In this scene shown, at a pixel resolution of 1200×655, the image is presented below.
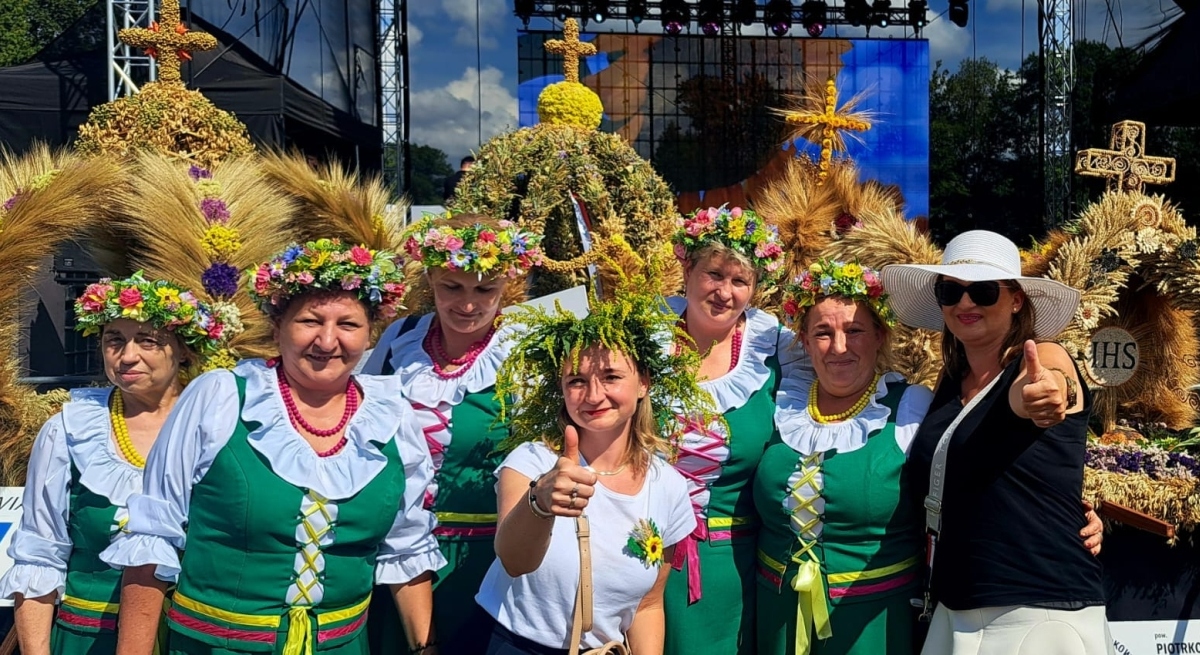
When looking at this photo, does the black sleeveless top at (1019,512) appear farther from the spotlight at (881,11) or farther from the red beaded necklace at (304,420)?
the spotlight at (881,11)

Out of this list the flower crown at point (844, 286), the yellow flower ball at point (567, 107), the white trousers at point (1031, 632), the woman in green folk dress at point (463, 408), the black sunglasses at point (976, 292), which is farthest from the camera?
the yellow flower ball at point (567, 107)

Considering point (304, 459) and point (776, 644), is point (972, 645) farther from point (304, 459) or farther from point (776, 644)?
point (304, 459)

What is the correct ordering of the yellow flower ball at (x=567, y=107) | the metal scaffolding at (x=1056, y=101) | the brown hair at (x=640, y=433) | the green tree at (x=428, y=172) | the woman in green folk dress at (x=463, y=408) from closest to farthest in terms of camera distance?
1. the brown hair at (x=640, y=433)
2. the woman in green folk dress at (x=463, y=408)
3. the yellow flower ball at (x=567, y=107)
4. the metal scaffolding at (x=1056, y=101)
5. the green tree at (x=428, y=172)

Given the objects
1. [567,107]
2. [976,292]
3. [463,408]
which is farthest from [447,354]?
[567,107]

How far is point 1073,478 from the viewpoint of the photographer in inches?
80.2

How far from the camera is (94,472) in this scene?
227 centimetres

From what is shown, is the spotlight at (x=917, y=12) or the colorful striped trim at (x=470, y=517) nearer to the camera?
the colorful striped trim at (x=470, y=517)

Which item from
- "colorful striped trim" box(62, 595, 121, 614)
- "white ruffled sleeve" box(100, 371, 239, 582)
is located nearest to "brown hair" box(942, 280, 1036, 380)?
"white ruffled sleeve" box(100, 371, 239, 582)

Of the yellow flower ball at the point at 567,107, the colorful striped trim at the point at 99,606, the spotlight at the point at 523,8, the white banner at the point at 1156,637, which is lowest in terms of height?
the white banner at the point at 1156,637

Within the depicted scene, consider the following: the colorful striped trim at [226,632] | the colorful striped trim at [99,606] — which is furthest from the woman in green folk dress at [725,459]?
the colorful striped trim at [99,606]

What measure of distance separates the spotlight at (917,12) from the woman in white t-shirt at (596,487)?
14.8 m

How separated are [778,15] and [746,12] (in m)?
0.53

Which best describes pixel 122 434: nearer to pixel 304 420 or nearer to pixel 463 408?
pixel 304 420

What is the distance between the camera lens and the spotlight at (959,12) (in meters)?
15.2
